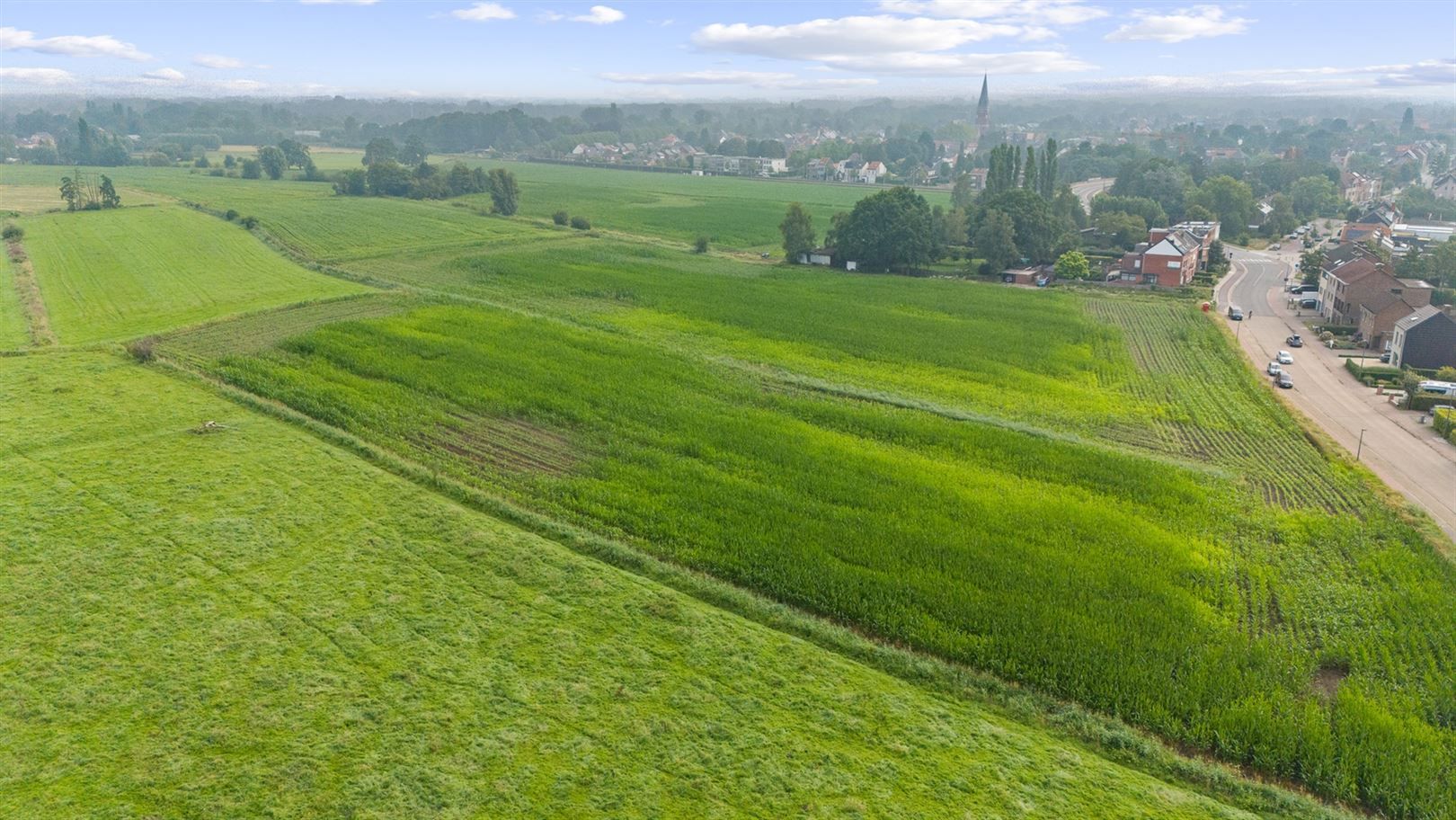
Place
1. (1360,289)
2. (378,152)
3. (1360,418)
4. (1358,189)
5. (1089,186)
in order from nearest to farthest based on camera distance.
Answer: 1. (1360,418)
2. (1360,289)
3. (1358,189)
4. (1089,186)
5. (378,152)

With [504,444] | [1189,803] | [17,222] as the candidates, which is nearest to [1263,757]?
[1189,803]

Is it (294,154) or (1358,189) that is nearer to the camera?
(1358,189)

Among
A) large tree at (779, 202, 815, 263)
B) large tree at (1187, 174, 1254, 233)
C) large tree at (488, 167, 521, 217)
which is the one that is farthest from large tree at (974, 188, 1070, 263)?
large tree at (488, 167, 521, 217)

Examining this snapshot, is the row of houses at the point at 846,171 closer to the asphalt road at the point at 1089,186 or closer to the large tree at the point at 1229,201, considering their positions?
the asphalt road at the point at 1089,186

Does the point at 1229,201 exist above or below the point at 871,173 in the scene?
below

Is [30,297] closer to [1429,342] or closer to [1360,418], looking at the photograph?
[1360,418]

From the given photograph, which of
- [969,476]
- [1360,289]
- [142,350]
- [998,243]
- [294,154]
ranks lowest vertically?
[969,476]

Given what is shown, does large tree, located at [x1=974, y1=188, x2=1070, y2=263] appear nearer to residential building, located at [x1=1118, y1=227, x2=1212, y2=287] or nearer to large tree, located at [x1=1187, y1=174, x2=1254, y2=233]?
residential building, located at [x1=1118, y1=227, x2=1212, y2=287]

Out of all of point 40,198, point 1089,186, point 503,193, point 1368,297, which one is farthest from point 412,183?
point 1089,186

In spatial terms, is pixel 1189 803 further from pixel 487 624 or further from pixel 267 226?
pixel 267 226
